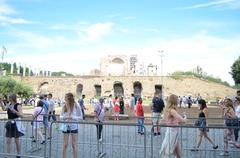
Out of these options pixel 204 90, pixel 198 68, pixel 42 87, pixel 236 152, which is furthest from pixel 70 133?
pixel 198 68

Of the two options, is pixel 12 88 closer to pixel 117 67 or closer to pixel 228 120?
pixel 117 67

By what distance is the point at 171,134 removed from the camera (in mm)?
8125

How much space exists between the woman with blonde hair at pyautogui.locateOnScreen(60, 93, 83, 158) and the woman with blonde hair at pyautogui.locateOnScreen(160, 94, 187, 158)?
→ 7.40 ft

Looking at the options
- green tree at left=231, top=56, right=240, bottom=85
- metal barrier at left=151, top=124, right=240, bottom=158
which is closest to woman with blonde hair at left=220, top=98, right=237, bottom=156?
metal barrier at left=151, top=124, right=240, bottom=158

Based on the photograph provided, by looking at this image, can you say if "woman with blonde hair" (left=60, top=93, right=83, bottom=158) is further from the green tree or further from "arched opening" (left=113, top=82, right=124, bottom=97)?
"arched opening" (left=113, top=82, right=124, bottom=97)

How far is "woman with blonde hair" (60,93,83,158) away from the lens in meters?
9.04

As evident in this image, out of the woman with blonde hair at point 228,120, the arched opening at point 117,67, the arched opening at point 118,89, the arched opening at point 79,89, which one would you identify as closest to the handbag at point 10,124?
the woman with blonde hair at point 228,120

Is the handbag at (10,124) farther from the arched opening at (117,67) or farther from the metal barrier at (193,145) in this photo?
the arched opening at (117,67)

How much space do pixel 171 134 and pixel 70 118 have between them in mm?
2649

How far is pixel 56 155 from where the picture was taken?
10.4 m

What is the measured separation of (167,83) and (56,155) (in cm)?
6702

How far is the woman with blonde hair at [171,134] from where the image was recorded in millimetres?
8133

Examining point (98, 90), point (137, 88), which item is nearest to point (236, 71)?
point (137, 88)

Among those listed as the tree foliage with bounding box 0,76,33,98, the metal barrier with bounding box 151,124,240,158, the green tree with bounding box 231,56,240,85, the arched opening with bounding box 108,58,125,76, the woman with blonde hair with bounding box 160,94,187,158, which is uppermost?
the arched opening with bounding box 108,58,125,76
